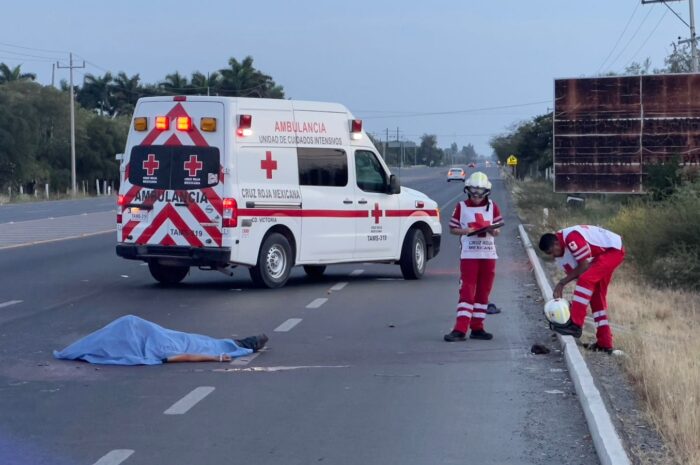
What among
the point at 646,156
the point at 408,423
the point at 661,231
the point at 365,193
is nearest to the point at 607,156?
the point at 646,156

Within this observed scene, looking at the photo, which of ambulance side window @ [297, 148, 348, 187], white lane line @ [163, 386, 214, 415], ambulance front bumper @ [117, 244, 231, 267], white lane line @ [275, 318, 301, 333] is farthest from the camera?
ambulance side window @ [297, 148, 348, 187]

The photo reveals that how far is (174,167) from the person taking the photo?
1549 cm

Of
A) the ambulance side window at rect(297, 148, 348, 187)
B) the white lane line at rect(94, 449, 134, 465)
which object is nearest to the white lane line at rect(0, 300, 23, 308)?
the ambulance side window at rect(297, 148, 348, 187)

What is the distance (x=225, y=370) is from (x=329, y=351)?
4.53 ft

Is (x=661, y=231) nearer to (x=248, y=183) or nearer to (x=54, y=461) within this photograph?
(x=248, y=183)

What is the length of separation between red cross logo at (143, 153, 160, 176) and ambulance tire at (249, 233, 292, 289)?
1.83 metres

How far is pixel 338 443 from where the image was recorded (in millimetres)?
7293

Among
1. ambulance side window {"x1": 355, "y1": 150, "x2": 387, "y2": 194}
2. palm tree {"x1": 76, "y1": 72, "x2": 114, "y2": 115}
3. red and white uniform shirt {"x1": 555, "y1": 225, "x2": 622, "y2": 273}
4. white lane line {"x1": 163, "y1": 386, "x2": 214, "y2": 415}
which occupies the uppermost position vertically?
palm tree {"x1": 76, "y1": 72, "x2": 114, "y2": 115}

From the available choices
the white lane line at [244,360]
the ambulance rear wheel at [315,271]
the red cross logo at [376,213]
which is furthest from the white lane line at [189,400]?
the ambulance rear wheel at [315,271]

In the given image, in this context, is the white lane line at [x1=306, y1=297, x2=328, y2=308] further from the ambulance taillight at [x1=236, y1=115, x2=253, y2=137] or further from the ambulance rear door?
the ambulance taillight at [x1=236, y1=115, x2=253, y2=137]

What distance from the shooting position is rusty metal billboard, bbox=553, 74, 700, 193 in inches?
1254

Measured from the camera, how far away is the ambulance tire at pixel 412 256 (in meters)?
17.7

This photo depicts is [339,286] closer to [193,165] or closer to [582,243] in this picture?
[193,165]

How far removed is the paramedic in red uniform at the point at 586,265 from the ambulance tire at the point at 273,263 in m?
5.94
